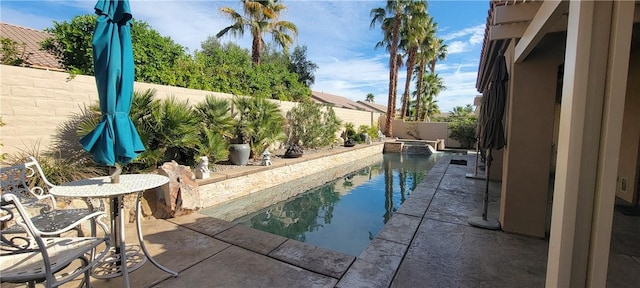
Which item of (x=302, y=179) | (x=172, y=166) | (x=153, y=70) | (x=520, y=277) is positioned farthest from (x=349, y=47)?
(x=520, y=277)

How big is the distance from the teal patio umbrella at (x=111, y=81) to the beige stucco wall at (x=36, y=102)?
3.36 metres

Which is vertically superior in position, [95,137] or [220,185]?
[95,137]

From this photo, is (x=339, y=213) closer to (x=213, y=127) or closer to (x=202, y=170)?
(x=202, y=170)

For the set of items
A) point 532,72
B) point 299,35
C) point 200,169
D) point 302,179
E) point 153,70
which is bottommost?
point 302,179

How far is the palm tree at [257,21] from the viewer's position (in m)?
12.6

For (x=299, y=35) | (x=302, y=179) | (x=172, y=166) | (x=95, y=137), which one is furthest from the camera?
(x=299, y=35)

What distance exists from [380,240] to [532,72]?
292 cm

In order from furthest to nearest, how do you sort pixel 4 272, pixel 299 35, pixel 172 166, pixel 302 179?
pixel 299 35 → pixel 302 179 → pixel 172 166 → pixel 4 272

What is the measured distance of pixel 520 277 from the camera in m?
2.65

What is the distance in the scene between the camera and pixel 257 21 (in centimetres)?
1288

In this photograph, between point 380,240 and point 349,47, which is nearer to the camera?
point 380,240

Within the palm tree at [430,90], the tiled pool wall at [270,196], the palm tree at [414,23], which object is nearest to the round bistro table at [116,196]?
the tiled pool wall at [270,196]

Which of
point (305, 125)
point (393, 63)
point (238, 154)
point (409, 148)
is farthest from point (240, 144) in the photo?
point (393, 63)

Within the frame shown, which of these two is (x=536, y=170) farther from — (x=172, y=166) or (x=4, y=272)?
(x=172, y=166)
